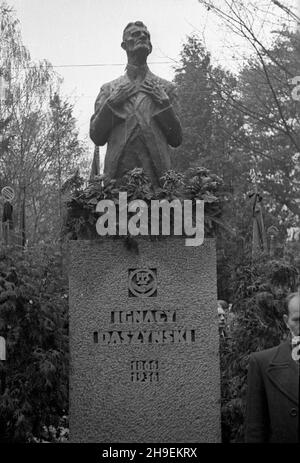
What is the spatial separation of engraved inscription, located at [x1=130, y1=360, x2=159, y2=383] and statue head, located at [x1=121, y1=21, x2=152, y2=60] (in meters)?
2.96

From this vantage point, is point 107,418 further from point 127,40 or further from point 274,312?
point 127,40

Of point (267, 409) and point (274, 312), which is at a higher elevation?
point (274, 312)

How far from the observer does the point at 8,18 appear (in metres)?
24.4

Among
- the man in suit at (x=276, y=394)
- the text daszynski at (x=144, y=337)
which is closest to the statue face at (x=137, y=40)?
the text daszynski at (x=144, y=337)

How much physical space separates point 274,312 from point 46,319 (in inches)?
89.4

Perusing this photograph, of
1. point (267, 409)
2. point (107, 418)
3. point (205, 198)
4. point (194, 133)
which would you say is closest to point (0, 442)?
point (107, 418)

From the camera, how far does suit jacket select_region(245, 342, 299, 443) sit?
4262mm

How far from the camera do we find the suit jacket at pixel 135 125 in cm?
765

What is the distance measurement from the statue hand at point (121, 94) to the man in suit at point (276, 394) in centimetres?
382

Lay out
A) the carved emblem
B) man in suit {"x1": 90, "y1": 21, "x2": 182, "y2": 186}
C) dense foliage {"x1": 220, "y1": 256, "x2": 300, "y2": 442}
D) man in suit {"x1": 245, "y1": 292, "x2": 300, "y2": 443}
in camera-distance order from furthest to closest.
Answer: dense foliage {"x1": 220, "y1": 256, "x2": 300, "y2": 442} < man in suit {"x1": 90, "y1": 21, "x2": 182, "y2": 186} < the carved emblem < man in suit {"x1": 245, "y1": 292, "x2": 300, "y2": 443}

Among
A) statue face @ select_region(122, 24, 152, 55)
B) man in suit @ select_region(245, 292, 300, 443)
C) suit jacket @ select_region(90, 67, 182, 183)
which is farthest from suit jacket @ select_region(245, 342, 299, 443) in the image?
statue face @ select_region(122, 24, 152, 55)

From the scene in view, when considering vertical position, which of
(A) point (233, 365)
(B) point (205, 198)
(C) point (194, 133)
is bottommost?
(A) point (233, 365)

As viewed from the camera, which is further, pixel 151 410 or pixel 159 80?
pixel 159 80

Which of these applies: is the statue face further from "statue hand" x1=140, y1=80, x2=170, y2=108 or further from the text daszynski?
the text daszynski
